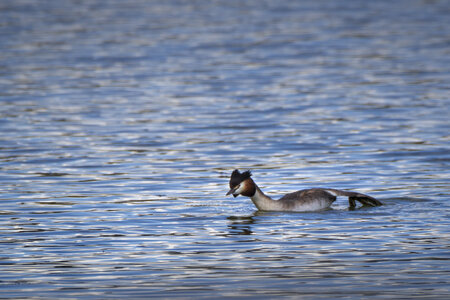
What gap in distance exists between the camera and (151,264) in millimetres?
12219

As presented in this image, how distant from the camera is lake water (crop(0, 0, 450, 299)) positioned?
466 inches

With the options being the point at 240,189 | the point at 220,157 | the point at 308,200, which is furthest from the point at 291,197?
the point at 220,157

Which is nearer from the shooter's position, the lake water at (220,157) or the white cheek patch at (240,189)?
the lake water at (220,157)

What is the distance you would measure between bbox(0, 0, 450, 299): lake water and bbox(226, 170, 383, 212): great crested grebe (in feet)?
0.64

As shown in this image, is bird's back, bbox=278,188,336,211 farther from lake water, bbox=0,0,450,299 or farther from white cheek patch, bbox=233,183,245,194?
white cheek patch, bbox=233,183,245,194

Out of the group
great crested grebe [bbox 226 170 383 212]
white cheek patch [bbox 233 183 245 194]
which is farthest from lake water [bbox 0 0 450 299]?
white cheek patch [bbox 233 183 245 194]

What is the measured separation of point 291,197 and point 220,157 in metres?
5.33

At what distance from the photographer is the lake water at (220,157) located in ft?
38.8

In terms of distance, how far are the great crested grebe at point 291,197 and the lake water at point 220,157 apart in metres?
0.20

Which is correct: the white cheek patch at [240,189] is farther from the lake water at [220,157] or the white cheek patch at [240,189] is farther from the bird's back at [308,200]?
the bird's back at [308,200]

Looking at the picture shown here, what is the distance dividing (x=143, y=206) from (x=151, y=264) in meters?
3.99

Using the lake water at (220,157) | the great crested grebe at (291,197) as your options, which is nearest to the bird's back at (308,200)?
the great crested grebe at (291,197)

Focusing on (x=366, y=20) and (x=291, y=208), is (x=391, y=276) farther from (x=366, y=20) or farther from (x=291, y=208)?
(x=366, y=20)

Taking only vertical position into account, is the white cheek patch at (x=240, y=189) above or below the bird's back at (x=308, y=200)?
above
